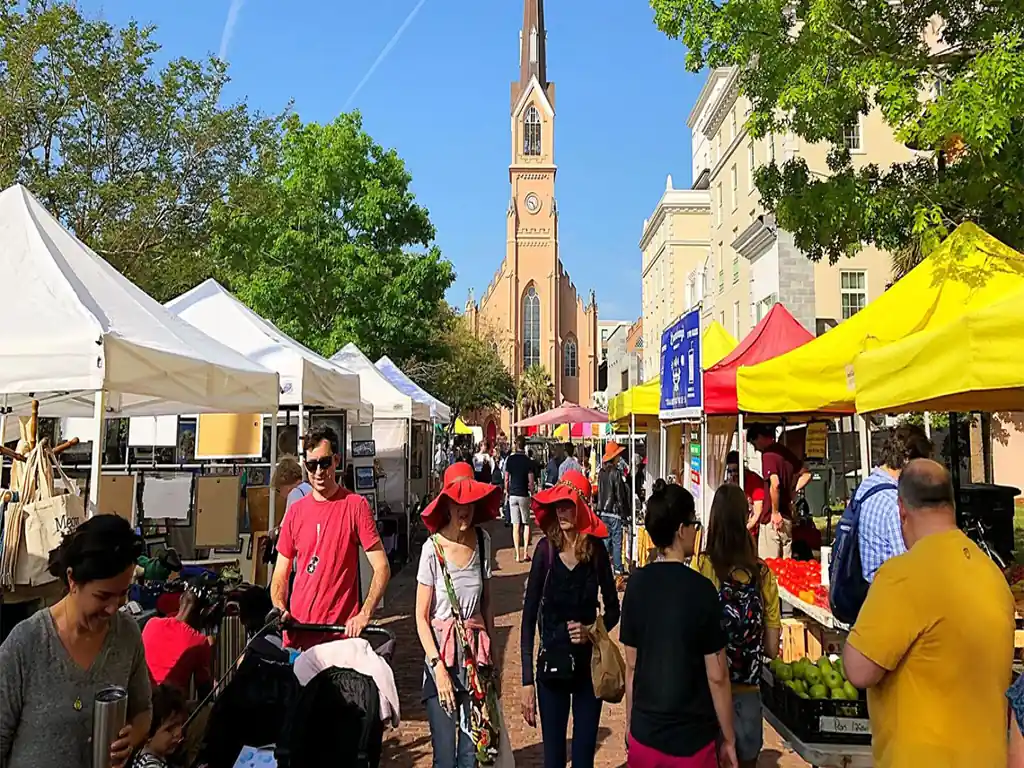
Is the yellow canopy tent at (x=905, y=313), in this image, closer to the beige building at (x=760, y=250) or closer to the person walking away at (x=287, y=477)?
the person walking away at (x=287, y=477)

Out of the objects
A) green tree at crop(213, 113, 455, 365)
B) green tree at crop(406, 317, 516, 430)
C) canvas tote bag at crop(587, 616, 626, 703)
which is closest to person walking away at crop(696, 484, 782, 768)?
canvas tote bag at crop(587, 616, 626, 703)

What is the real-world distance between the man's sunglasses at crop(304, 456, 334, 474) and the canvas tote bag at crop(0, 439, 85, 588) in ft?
4.35

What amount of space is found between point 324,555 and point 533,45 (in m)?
89.5

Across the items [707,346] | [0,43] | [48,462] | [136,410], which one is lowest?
[48,462]

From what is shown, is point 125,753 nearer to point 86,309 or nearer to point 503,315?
point 86,309

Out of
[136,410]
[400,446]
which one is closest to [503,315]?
[400,446]

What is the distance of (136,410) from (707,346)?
8.75 metres

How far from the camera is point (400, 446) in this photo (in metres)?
16.5

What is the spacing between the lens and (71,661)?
2361 mm

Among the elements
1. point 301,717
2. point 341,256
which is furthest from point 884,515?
point 341,256

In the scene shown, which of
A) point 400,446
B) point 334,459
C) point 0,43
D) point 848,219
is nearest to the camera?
point 334,459

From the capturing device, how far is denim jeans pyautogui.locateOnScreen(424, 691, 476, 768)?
370 centimetres

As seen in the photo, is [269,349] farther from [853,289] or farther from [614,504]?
[853,289]

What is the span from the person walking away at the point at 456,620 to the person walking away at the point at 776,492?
4.87 metres
